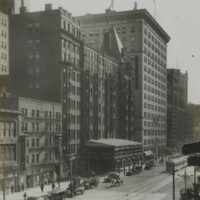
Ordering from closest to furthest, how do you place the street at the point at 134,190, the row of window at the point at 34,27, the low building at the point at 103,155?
1. the street at the point at 134,190
2. the row of window at the point at 34,27
3. the low building at the point at 103,155

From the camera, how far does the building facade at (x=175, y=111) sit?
168250 mm

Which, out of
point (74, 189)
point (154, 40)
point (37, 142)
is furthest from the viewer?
point (154, 40)

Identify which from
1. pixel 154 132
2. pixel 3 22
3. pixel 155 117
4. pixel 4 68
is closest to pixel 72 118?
pixel 4 68

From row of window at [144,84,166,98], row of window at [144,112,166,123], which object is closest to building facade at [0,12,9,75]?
row of window at [144,84,166,98]

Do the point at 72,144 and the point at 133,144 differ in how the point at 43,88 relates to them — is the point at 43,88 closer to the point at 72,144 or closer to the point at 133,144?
the point at 72,144

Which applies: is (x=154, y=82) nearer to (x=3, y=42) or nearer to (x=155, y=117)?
(x=155, y=117)

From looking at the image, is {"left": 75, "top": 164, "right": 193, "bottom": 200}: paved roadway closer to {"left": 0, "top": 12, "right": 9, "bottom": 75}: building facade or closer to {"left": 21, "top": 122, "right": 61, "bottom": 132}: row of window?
{"left": 21, "top": 122, "right": 61, "bottom": 132}: row of window

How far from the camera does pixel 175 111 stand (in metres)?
179

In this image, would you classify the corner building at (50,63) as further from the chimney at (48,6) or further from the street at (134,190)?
the street at (134,190)

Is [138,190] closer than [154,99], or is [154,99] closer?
[138,190]

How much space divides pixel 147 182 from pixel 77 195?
766 inches

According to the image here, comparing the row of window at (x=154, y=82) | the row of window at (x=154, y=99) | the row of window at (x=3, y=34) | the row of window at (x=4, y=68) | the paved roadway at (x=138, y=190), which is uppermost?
the row of window at (x=3, y=34)

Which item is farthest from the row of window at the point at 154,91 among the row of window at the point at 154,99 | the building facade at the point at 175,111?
the building facade at the point at 175,111

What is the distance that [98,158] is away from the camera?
85.6 metres
